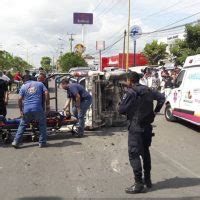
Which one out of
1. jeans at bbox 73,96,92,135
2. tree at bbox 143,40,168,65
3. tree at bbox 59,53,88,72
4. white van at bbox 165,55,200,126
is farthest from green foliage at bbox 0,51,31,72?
jeans at bbox 73,96,92,135

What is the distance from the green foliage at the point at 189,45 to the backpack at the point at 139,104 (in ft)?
91.1

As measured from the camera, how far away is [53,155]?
9.39m

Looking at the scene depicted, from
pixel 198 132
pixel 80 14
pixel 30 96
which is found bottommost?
pixel 198 132

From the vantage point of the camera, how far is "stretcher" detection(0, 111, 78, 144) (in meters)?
10.7

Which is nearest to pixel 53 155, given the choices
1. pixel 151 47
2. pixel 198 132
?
pixel 198 132

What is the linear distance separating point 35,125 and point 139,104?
188 inches

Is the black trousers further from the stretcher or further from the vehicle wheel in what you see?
the vehicle wheel

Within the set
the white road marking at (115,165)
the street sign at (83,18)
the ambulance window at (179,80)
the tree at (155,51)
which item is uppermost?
the street sign at (83,18)

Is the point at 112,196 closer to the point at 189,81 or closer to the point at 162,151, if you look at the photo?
the point at 162,151

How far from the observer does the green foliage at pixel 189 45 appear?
113ft

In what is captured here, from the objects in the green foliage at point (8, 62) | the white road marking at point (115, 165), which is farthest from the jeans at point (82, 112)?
the green foliage at point (8, 62)

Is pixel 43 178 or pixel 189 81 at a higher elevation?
pixel 189 81

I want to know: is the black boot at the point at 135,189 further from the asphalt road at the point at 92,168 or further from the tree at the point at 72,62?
the tree at the point at 72,62

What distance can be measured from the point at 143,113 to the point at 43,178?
6.64 ft
